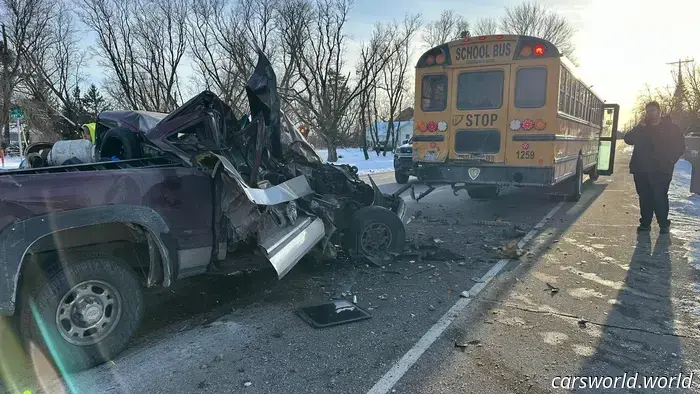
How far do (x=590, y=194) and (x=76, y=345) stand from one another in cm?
1247

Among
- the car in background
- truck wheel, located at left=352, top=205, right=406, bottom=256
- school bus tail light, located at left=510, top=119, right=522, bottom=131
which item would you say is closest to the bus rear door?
school bus tail light, located at left=510, top=119, right=522, bottom=131

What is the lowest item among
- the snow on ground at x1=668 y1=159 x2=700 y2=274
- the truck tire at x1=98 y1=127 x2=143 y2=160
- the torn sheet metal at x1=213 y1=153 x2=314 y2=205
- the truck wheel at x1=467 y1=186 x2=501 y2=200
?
the snow on ground at x1=668 y1=159 x2=700 y2=274

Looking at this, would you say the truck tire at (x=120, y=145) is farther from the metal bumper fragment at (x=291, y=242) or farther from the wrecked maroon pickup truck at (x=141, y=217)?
the metal bumper fragment at (x=291, y=242)

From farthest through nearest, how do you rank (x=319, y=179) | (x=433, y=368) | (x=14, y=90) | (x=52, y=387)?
(x=14, y=90), (x=319, y=179), (x=433, y=368), (x=52, y=387)

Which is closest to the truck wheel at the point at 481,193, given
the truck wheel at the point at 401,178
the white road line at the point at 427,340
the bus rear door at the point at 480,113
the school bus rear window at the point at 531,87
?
the bus rear door at the point at 480,113

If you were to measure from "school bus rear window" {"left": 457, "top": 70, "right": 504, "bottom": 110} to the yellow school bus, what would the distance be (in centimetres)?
2

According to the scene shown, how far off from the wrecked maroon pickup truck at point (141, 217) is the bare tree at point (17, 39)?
28910 mm

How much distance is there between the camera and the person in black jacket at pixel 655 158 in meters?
7.08

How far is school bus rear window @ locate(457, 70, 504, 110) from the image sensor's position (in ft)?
27.8

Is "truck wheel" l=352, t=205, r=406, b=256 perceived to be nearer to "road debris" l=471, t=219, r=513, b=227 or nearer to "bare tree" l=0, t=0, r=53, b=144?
"road debris" l=471, t=219, r=513, b=227

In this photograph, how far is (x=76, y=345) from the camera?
320 cm

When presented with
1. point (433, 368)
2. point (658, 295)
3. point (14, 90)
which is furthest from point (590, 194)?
point (14, 90)

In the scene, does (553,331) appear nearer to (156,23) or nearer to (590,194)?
(590,194)

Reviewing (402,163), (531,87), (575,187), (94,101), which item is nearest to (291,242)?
(531,87)
